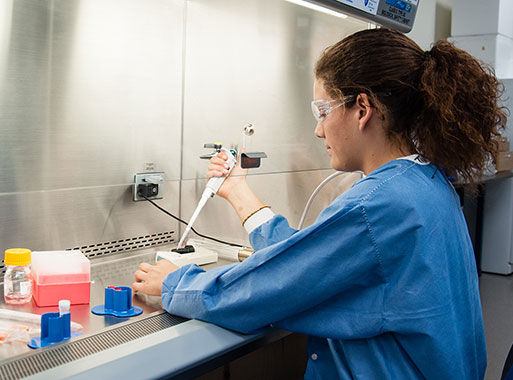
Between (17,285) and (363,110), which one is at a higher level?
(363,110)

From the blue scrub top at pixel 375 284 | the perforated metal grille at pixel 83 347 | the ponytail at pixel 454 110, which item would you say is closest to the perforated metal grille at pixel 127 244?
the perforated metal grille at pixel 83 347

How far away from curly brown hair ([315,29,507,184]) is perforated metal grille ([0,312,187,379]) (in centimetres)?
65

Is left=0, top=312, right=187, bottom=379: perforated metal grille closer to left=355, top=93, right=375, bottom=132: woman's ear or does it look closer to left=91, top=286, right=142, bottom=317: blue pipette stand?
left=91, top=286, right=142, bottom=317: blue pipette stand

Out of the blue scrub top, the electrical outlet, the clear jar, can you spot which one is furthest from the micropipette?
the blue scrub top

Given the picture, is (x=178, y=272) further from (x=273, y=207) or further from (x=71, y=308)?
(x=273, y=207)

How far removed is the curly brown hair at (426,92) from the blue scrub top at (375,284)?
8 centimetres

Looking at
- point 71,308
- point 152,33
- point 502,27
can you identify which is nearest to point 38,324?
point 71,308

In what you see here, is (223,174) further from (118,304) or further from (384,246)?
(384,246)

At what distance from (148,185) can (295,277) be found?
831 mm

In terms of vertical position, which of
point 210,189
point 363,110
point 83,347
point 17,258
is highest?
point 363,110

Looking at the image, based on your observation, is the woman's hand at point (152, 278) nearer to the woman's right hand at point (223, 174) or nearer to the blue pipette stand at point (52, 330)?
the blue pipette stand at point (52, 330)

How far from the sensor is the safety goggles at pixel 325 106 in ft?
3.83

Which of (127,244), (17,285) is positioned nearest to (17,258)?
(17,285)

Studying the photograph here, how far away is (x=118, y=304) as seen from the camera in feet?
3.94
